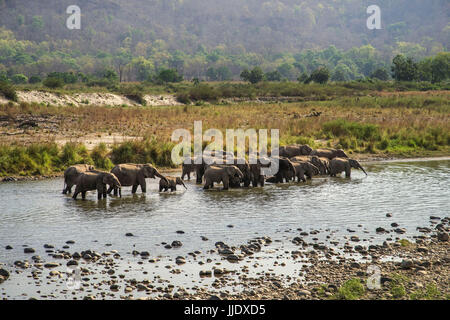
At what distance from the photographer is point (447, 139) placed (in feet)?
113

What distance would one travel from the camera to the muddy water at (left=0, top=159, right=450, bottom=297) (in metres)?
13.5

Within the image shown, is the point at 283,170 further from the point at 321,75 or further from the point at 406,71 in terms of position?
the point at 406,71

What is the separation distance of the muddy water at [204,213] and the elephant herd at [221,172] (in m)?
0.43

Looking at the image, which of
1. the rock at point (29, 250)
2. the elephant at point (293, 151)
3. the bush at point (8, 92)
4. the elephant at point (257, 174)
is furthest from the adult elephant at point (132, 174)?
the bush at point (8, 92)

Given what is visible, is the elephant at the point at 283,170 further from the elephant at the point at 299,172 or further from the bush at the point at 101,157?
the bush at the point at 101,157

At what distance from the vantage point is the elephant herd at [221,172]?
1808cm

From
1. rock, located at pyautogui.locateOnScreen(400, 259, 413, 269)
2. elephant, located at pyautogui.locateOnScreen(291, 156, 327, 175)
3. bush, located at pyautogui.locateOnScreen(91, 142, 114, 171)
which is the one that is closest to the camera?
rock, located at pyautogui.locateOnScreen(400, 259, 413, 269)

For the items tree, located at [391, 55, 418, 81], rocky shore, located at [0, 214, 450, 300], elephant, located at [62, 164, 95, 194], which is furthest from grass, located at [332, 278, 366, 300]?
tree, located at [391, 55, 418, 81]

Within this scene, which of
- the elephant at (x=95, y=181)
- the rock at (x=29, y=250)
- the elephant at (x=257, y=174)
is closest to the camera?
the rock at (x=29, y=250)

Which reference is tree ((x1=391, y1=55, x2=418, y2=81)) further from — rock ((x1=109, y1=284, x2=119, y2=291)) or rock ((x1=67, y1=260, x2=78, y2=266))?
rock ((x1=109, y1=284, x2=119, y2=291))

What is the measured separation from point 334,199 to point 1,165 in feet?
41.4

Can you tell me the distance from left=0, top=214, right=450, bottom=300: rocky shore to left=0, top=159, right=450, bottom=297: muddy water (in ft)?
1.47
